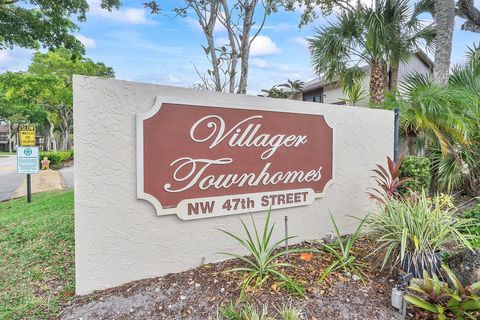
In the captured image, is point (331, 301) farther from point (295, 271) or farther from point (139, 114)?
point (139, 114)

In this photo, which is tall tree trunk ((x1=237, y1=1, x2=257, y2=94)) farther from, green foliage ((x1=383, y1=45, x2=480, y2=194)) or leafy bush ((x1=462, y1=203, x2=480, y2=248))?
leafy bush ((x1=462, y1=203, x2=480, y2=248))

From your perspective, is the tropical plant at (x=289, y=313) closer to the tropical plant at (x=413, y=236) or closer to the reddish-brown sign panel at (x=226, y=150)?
the tropical plant at (x=413, y=236)

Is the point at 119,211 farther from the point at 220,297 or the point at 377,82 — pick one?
the point at 377,82

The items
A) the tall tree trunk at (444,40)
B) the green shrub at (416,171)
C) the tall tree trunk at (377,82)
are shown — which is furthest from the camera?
the tall tree trunk at (377,82)

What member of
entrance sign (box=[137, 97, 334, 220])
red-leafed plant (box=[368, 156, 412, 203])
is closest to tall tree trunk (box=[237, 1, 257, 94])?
entrance sign (box=[137, 97, 334, 220])

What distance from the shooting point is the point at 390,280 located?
3.21 metres

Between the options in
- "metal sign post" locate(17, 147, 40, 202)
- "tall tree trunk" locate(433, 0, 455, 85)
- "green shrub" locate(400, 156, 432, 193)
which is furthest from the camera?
"metal sign post" locate(17, 147, 40, 202)

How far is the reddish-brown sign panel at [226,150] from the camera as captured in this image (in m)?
3.13

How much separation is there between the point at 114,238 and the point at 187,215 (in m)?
0.79

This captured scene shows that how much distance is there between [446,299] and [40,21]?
1308 cm

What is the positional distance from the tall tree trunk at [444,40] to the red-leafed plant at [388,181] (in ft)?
15.4

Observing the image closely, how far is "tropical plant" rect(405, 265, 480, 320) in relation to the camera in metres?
2.45

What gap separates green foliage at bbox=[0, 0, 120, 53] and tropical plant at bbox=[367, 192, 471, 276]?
11.2 meters

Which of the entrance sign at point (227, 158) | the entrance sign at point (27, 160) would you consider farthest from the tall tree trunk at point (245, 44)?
the entrance sign at point (27, 160)
